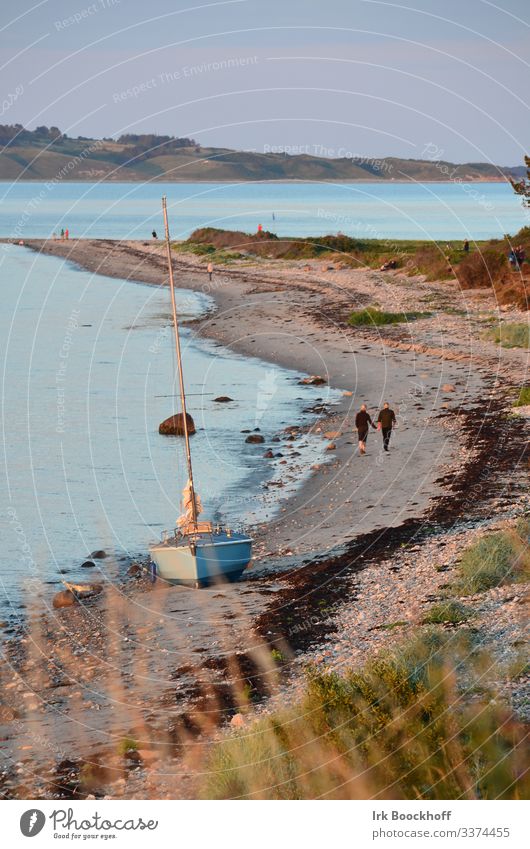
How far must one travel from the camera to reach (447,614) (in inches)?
893

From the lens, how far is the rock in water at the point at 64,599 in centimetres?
2908

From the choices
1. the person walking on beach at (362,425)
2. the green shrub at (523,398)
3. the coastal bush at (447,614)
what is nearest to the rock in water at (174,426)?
the person walking on beach at (362,425)

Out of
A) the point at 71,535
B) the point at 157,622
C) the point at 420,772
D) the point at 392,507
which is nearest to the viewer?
the point at 420,772

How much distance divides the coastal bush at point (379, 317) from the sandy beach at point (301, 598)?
12668mm

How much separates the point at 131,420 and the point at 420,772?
39218mm

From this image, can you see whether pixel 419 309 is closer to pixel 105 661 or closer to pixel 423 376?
pixel 423 376

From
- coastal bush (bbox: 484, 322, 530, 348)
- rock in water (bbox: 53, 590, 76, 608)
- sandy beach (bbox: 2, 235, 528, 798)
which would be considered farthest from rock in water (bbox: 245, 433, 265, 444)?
rock in water (bbox: 53, 590, 76, 608)

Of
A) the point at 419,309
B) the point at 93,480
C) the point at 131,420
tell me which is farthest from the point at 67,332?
the point at 93,480

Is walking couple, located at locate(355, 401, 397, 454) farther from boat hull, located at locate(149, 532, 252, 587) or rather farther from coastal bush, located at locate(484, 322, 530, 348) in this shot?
coastal bush, located at locate(484, 322, 530, 348)

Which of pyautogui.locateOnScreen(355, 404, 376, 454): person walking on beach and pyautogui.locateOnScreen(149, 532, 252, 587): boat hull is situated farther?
pyautogui.locateOnScreen(355, 404, 376, 454): person walking on beach

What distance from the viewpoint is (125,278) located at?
120938 mm

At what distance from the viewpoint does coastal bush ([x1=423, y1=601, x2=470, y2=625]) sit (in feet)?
73.5
